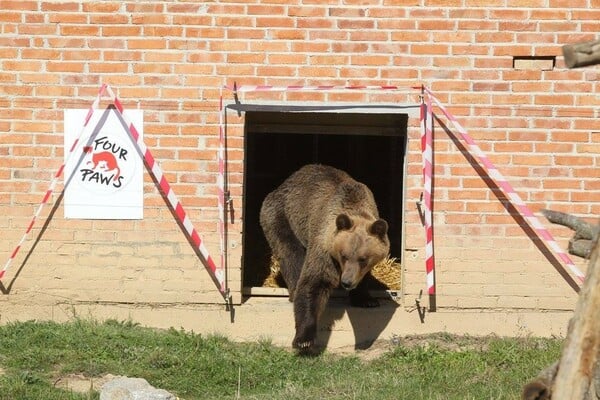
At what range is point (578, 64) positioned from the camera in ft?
14.6

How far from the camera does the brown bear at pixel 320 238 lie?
28.3 ft

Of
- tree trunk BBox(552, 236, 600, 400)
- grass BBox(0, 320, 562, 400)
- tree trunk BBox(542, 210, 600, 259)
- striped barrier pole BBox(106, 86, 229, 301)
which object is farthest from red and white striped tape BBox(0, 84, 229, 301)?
tree trunk BBox(552, 236, 600, 400)

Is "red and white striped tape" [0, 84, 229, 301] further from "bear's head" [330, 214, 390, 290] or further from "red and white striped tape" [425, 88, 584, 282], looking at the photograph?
"red and white striped tape" [425, 88, 584, 282]

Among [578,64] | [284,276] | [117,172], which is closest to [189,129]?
[117,172]

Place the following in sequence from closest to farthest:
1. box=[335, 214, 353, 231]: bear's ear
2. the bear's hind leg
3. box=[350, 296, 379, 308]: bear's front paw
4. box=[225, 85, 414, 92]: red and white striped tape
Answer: box=[335, 214, 353, 231]: bear's ear, box=[225, 85, 414, 92]: red and white striped tape, box=[350, 296, 379, 308]: bear's front paw, the bear's hind leg

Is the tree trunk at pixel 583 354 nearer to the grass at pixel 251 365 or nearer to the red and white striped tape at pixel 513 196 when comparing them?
the grass at pixel 251 365

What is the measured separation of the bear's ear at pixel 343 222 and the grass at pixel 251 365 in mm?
1120

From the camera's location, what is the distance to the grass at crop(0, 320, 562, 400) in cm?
743

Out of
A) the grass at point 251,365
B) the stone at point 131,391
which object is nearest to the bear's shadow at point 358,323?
the grass at point 251,365

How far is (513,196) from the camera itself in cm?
888

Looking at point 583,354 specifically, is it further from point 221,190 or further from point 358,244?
point 221,190

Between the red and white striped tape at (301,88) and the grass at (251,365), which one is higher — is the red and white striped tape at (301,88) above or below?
above

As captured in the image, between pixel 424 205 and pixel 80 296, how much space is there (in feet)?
10.3

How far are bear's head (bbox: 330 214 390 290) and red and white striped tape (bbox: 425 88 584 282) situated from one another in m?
1.05
